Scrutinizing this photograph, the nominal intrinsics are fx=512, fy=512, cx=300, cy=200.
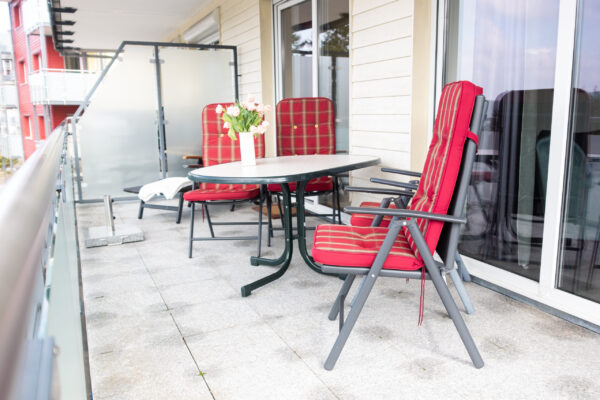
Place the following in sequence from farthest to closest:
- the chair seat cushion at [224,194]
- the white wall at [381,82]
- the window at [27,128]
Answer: the window at [27,128] → the chair seat cushion at [224,194] → the white wall at [381,82]

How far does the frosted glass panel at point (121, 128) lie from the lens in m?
6.09

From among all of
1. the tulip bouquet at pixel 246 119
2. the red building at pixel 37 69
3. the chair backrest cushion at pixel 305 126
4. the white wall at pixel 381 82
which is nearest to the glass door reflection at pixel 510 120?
the white wall at pixel 381 82

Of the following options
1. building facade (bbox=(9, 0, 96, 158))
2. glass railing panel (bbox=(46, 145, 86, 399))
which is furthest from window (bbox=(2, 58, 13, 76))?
glass railing panel (bbox=(46, 145, 86, 399))

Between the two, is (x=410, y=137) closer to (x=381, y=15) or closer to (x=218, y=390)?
(x=381, y=15)

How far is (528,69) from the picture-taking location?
282 centimetres

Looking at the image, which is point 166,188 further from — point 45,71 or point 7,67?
point 7,67

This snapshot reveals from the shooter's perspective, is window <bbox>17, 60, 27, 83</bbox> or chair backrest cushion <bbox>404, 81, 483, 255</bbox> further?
window <bbox>17, 60, 27, 83</bbox>

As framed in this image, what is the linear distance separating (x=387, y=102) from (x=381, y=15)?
26.2 inches

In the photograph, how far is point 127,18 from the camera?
30.0ft

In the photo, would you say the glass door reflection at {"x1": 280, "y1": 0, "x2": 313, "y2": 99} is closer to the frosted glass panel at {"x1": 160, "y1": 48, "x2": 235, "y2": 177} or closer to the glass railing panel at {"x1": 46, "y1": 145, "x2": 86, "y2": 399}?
the frosted glass panel at {"x1": 160, "y1": 48, "x2": 235, "y2": 177}

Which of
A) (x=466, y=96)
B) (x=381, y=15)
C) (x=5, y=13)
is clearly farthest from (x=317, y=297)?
(x=5, y=13)

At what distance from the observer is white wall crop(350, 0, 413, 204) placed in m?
3.75

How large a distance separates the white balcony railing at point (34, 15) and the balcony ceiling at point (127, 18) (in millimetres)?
1451

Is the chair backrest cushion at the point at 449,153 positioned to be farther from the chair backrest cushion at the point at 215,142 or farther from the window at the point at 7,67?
the window at the point at 7,67
